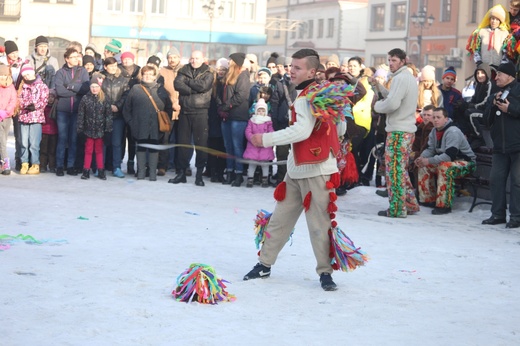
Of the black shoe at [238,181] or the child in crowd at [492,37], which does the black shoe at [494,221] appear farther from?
the black shoe at [238,181]

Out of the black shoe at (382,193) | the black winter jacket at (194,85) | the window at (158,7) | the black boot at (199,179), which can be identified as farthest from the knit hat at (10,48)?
the window at (158,7)

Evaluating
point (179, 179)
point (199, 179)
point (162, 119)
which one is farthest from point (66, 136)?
point (199, 179)

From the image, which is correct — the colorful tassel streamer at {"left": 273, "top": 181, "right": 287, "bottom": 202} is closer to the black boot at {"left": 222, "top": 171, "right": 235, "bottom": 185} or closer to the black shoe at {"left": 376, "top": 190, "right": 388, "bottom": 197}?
the black shoe at {"left": 376, "top": 190, "right": 388, "bottom": 197}

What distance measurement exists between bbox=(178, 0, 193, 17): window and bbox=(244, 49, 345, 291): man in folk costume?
55.4 meters

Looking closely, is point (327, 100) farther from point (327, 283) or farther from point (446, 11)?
point (446, 11)

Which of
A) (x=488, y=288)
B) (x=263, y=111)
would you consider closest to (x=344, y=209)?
(x=263, y=111)

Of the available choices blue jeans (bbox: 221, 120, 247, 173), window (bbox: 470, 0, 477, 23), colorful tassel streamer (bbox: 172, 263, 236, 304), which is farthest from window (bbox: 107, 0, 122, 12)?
colorful tassel streamer (bbox: 172, 263, 236, 304)

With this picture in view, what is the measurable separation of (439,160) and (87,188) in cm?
484

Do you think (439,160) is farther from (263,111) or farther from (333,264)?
(333,264)

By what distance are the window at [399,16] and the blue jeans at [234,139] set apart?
45054 mm

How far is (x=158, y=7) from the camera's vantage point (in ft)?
201

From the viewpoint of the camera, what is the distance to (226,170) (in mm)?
14625

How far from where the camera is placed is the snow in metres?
6.01

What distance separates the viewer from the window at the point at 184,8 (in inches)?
2438
